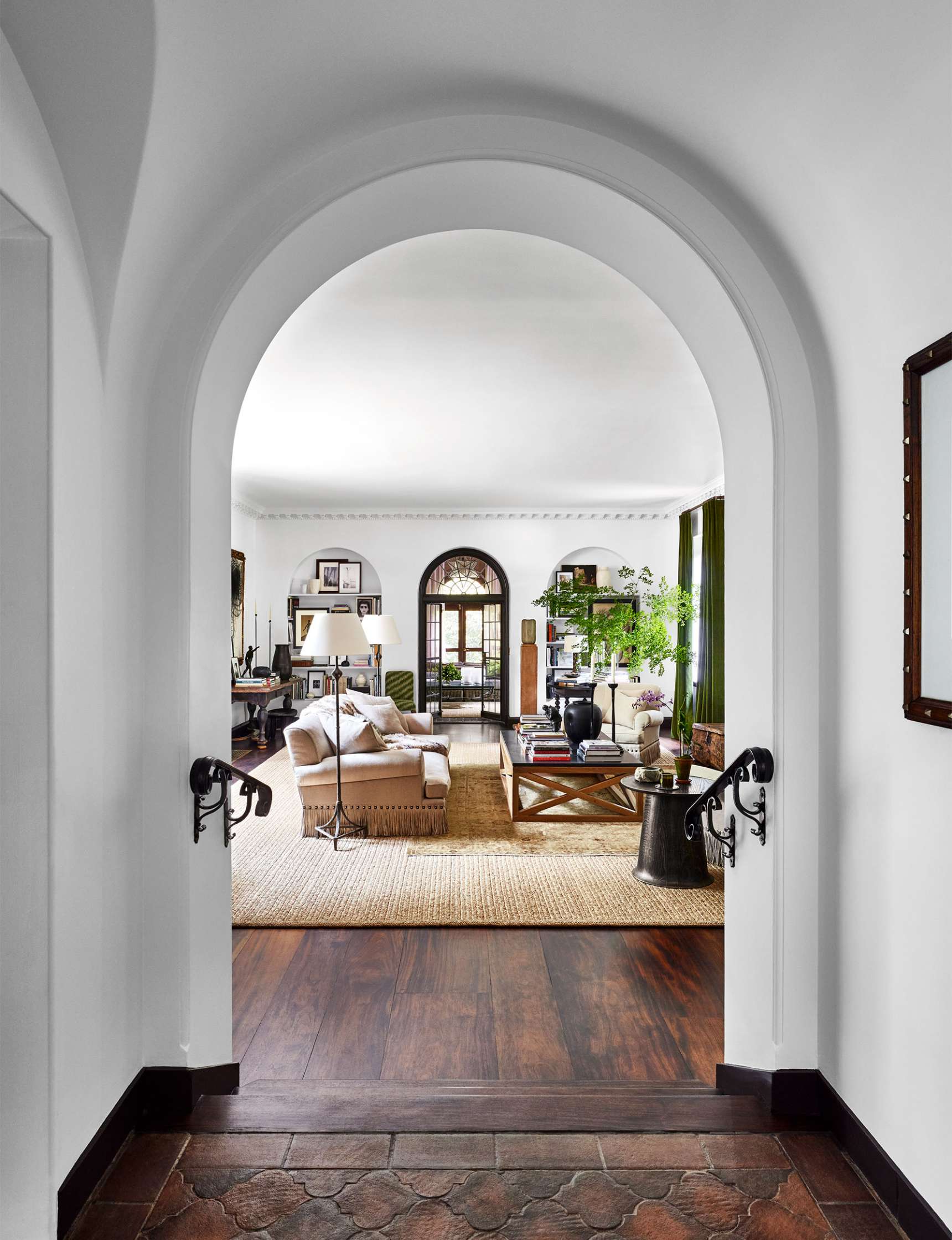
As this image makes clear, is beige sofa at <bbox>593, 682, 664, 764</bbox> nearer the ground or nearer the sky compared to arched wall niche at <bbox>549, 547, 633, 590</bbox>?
nearer the ground

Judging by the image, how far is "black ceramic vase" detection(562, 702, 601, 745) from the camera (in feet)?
21.2

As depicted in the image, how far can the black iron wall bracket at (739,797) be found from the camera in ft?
7.15

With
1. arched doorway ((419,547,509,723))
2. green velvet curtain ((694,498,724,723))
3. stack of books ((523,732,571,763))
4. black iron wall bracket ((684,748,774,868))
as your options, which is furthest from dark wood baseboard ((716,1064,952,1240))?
arched doorway ((419,547,509,723))

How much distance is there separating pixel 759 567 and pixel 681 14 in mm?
1329

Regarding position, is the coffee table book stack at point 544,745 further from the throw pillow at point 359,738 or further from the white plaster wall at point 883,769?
the white plaster wall at point 883,769

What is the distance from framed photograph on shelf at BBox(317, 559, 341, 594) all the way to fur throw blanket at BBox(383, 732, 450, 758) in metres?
5.26

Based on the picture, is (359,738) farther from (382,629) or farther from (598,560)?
(598,560)

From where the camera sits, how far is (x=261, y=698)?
8961 millimetres

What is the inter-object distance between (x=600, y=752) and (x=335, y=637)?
216cm

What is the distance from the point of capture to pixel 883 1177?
1.80m

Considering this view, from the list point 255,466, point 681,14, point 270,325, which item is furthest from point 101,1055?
point 255,466

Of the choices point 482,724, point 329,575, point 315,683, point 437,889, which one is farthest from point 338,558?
point 437,889

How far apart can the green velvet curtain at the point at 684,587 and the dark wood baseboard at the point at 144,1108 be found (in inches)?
309

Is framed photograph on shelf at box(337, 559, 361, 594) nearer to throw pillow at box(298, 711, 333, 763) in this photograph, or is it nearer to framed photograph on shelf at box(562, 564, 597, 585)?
framed photograph on shelf at box(562, 564, 597, 585)
